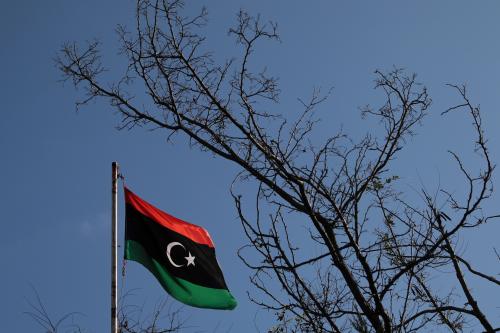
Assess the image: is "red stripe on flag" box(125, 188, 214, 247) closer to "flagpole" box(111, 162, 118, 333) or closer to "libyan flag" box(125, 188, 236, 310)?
"libyan flag" box(125, 188, 236, 310)

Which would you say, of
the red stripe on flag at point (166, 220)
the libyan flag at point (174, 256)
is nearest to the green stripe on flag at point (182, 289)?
the libyan flag at point (174, 256)

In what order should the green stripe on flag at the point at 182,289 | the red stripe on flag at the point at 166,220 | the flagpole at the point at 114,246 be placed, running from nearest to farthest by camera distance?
1. the flagpole at the point at 114,246
2. the green stripe on flag at the point at 182,289
3. the red stripe on flag at the point at 166,220

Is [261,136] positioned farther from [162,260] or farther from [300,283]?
[162,260]

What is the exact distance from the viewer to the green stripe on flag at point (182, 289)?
22.7 ft

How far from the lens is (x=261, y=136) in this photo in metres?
5.95

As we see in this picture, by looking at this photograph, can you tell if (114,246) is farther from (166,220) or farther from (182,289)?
(166,220)

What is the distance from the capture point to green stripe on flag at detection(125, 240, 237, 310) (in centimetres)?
693

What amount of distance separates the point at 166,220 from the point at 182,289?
2.91 feet

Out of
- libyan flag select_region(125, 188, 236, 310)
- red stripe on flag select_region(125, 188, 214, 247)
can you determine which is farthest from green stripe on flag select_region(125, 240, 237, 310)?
red stripe on flag select_region(125, 188, 214, 247)

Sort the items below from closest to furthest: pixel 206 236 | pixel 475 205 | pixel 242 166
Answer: pixel 475 205 < pixel 242 166 < pixel 206 236

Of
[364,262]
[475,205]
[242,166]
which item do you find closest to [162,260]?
[242,166]

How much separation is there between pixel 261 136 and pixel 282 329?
2.27 m

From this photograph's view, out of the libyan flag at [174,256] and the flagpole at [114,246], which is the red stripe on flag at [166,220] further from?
the flagpole at [114,246]

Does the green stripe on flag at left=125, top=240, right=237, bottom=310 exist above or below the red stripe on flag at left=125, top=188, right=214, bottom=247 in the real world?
below
